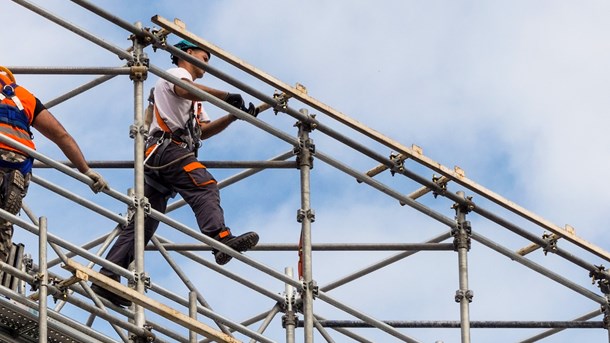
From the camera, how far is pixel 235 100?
21406mm

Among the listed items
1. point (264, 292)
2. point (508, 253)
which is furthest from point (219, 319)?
point (508, 253)

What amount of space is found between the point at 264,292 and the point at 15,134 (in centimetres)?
285

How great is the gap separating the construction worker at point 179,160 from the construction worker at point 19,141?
1.40m

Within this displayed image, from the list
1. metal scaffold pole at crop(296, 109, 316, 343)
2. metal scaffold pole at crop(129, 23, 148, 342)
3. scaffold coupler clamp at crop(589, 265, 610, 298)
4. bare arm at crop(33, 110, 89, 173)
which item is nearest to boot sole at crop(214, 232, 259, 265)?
metal scaffold pole at crop(296, 109, 316, 343)

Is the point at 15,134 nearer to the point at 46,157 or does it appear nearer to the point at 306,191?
the point at 46,157

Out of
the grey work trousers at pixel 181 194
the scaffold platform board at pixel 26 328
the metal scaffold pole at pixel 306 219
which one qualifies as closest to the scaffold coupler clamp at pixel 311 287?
the metal scaffold pole at pixel 306 219

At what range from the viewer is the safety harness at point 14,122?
63.8 ft

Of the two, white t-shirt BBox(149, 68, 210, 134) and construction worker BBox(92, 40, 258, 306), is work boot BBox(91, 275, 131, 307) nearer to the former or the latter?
construction worker BBox(92, 40, 258, 306)

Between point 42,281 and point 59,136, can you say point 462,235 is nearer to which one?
point 59,136

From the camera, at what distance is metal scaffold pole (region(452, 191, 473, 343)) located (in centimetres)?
2216

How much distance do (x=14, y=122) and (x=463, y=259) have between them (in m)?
5.27

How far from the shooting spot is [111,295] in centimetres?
2005

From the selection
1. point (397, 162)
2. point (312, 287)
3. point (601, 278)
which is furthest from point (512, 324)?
point (312, 287)

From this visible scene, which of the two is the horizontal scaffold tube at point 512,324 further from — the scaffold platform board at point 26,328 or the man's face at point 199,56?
the scaffold platform board at point 26,328
